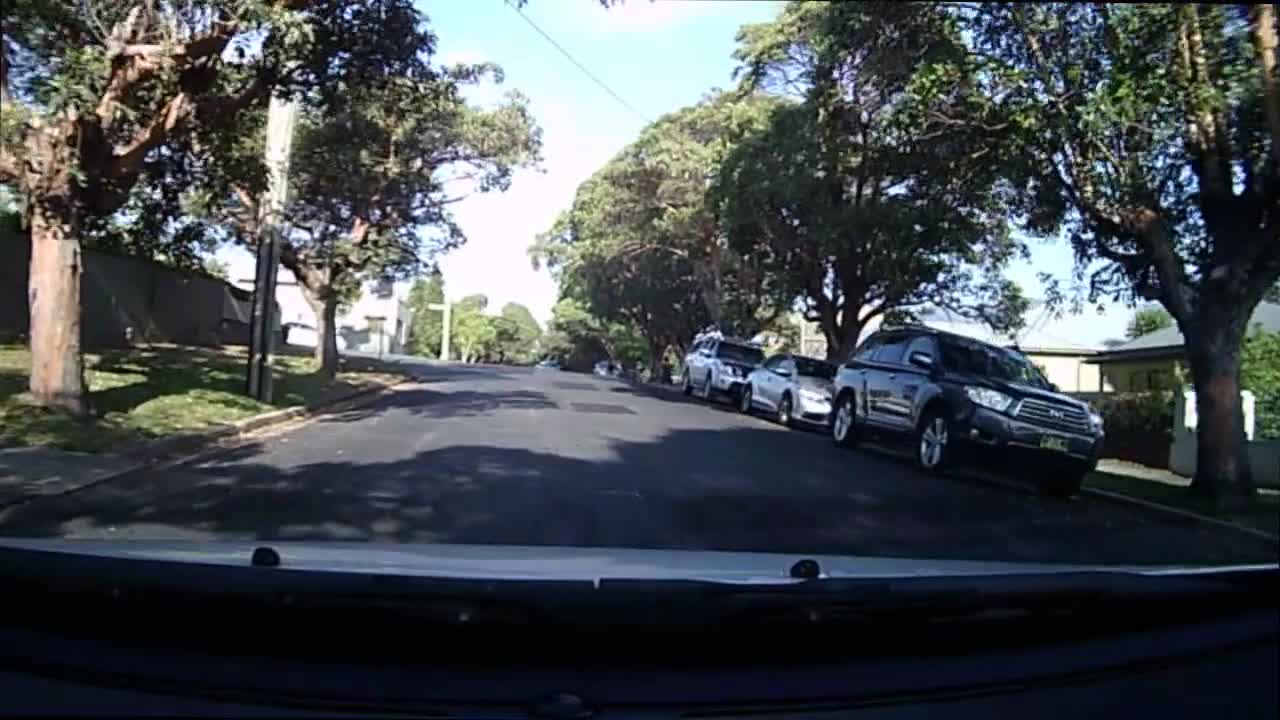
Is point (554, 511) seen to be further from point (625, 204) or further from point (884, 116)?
point (625, 204)

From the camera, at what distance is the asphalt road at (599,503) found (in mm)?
8180

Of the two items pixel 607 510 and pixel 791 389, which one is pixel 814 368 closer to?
pixel 791 389

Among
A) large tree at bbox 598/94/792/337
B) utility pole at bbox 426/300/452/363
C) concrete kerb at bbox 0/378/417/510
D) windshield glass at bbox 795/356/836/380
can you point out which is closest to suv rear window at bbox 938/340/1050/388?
windshield glass at bbox 795/356/836/380

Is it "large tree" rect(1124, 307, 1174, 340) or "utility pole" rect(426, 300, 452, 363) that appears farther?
"utility pole" rect(426, 300, 452, 363)

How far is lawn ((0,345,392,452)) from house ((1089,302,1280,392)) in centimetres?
1908

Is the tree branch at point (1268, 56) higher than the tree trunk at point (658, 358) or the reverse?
higher

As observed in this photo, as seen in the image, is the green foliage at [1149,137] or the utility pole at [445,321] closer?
the green foliage at [1149,137]

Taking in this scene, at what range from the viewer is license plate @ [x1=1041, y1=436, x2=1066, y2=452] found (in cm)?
1323

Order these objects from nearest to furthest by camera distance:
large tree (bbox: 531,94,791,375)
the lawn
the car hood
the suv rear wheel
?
1. the car hood
2. the lawn
3. the suv rear wheel
4. large tree (bbox: 531,94,791,375)

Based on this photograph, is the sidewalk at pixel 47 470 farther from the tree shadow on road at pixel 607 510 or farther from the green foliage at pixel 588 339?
the green foliage at pixel 588 339

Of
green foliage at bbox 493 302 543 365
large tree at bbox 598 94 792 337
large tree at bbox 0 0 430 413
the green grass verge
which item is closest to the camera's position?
the green grass verge

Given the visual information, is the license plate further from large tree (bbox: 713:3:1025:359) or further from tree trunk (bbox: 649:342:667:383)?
tree trunk (bbox: 649:342:667:383)

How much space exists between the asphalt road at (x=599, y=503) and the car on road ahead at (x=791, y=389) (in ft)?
20.5

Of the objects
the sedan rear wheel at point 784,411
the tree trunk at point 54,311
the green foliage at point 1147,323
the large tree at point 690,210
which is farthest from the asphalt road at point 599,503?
the green foliage at point 1147,323
